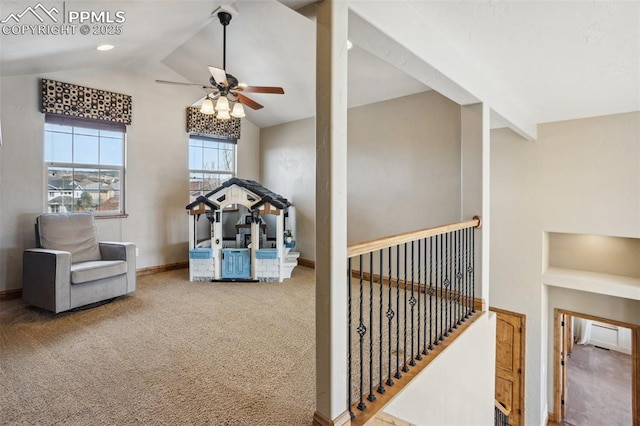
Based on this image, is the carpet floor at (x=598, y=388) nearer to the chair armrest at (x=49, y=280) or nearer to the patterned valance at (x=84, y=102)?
the chair armrest at (x=49, y=280)

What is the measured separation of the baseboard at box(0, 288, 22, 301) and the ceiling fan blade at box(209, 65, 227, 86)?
11.1ft

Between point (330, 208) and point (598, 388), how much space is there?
7.57 metres

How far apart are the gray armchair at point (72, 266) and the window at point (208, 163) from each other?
1.69 m

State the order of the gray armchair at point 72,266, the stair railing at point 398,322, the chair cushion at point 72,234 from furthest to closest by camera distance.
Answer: the chair cushion at point 72,234, the gray armchair at point 72,266, the stair railing at point 398,322

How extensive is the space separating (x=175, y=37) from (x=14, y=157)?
230cm

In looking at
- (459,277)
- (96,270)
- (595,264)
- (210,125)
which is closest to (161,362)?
(96,270)

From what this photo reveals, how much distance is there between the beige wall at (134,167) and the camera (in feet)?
12.0

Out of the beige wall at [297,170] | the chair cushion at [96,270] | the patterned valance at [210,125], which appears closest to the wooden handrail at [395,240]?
the beige wall at [297,170]

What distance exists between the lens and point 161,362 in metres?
2.33

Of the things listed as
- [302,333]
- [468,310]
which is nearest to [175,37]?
[302,333]

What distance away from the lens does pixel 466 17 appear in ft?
7.18

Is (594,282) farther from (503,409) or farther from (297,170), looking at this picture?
(297,170)

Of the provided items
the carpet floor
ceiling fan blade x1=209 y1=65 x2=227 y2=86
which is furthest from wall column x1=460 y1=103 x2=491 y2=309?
the carpet floor

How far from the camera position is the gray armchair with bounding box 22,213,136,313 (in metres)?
3.07
